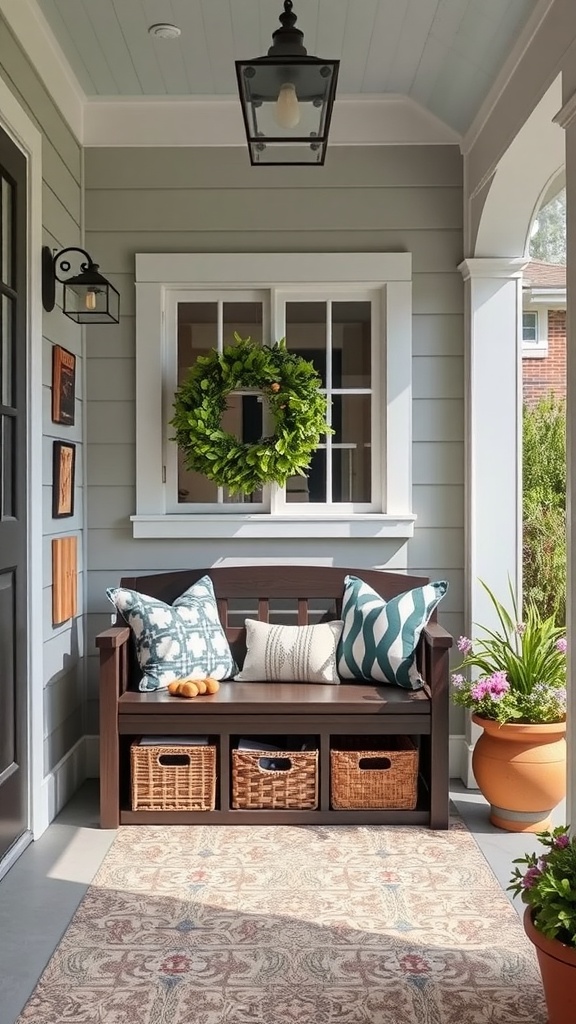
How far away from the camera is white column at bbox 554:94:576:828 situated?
2.64 metres

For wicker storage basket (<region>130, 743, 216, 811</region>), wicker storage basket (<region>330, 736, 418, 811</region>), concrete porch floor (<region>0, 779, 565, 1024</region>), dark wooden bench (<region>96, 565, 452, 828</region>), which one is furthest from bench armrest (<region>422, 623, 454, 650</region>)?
wicker storage basket (<region>130, 743, 216, 811</region>)

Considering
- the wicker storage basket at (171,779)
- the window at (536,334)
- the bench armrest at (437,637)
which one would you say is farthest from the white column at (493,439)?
the window at (536,334)

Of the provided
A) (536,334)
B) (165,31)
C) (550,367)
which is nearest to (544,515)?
(550,367)

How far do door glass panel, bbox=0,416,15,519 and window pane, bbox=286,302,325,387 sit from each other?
1.55 m

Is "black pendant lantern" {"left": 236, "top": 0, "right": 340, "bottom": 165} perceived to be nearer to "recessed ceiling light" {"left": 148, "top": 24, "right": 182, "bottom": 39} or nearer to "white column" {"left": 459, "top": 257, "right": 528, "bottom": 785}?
"recessed ceiling light" {"left": 148, "top": 24, "right": 182, "bottom": 39}

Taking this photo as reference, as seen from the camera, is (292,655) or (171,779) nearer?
(171,779)

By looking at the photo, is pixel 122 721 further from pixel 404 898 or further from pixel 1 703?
pixel 404 898

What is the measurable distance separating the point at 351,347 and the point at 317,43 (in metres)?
1.29

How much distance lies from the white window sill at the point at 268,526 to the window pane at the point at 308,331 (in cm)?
66

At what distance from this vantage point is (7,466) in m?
3.33

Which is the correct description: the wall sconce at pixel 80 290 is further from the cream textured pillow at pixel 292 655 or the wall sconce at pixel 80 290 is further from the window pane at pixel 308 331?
the cream textured pillow at pixel 292 655

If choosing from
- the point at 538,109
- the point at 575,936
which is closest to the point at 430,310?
the point at 538,109

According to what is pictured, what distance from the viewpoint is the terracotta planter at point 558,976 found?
6.76ft

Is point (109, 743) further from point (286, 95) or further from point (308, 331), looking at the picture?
point (286, 95)
